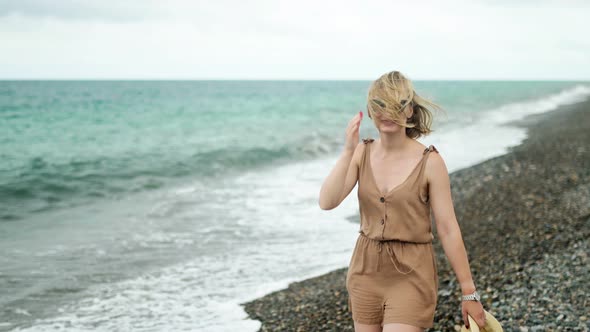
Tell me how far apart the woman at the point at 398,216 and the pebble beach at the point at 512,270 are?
2788 mm

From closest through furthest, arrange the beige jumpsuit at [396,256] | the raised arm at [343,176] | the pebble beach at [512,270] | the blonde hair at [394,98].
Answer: the blonde hair at [394,98]
the beige jumpsuit at [396,256]
the raised arm at [343,176]
the pebble beach at [512,270]

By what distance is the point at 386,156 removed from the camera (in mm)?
3553

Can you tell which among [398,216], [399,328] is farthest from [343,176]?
[399,328]

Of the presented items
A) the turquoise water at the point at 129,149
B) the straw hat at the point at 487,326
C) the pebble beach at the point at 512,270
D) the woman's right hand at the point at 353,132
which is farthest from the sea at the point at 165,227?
the straw hat at the point at 487,326

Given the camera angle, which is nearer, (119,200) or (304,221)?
(304,221)

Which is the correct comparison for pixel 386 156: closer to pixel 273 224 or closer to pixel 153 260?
pixel 153 260

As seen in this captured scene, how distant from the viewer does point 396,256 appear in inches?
135

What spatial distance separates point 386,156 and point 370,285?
2.54ft

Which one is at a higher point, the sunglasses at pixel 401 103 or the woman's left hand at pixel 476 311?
the sunglasses at pixel 401 103

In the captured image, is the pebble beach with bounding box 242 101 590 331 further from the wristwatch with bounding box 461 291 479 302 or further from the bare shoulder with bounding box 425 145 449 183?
the bare shoulder with bounding box 425 145 449 183

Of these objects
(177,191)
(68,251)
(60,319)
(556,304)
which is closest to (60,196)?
(177,191)

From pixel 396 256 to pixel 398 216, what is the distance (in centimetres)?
23

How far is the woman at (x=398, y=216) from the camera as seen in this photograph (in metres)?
3.36

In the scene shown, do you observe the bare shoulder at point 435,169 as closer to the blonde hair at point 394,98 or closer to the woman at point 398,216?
the woman at point 398,216
